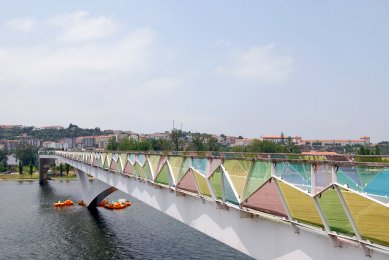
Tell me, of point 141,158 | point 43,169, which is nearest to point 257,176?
point 141,158

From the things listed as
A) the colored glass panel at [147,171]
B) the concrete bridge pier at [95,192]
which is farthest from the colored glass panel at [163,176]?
the concrete bridge pier at [95,192]

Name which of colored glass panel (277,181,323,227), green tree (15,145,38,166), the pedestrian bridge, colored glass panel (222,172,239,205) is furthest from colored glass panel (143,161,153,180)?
green tree (15,145,38,166)

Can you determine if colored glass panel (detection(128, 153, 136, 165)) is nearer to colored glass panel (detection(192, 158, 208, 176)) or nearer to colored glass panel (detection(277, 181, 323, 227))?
colored glass panel (detection(192, 158, 208, 176))

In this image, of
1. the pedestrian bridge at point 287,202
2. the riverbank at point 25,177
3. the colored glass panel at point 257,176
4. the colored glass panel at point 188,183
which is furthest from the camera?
the riverbank at point 25,177

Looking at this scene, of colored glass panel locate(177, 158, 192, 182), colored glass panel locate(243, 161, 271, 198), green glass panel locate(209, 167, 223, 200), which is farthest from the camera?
colored glass panel locate(177, 158, 192, 182)

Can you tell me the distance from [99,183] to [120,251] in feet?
72.0

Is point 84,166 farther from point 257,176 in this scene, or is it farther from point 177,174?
point 257,176

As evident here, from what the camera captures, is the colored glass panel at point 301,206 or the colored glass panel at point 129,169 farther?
the colored glass panel at point 129,169

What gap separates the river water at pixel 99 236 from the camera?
116 ft

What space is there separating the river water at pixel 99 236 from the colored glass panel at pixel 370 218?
82.6ft

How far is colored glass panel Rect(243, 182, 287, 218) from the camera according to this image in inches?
460

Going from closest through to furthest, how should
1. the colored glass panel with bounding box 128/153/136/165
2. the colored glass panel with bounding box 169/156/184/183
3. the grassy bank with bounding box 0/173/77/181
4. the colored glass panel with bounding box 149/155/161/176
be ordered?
the colored glass panel with bounding box 169/156/184/183 → the colored glass panel with bounding box 149/155/161/176 → the colored glass panel with bounding box 128/153/136/165 → the grassy bank with bounding box 0/173/77/181

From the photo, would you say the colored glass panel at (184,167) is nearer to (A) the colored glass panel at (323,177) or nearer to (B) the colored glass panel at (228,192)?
(B) the colored glass panel at (228,192)

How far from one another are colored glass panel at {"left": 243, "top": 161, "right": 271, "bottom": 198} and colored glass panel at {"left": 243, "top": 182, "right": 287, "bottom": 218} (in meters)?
0.17
